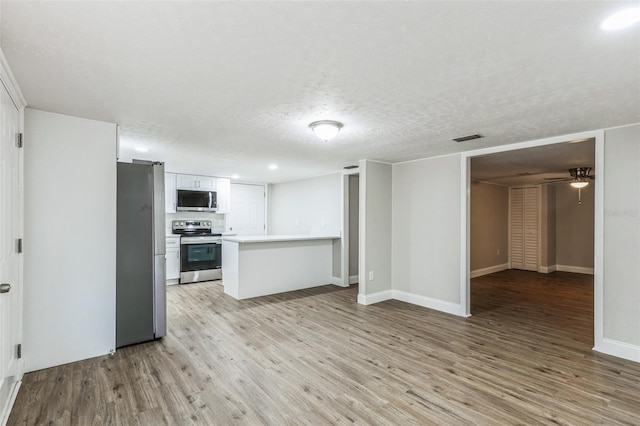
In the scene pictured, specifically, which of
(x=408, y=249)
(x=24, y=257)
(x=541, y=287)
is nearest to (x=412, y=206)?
(x=408, y=249)

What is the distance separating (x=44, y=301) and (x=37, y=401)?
791 mm

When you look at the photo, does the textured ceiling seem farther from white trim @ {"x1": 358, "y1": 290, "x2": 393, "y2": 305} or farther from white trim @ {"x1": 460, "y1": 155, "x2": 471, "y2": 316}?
white trim @ {"x1": 358, "y1": 290, "x2": 393, "y2": 305}

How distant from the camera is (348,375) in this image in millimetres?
2602

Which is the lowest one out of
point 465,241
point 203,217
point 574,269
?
point 574,269

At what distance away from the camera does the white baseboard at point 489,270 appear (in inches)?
273

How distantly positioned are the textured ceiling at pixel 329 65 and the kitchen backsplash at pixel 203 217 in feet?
12.0

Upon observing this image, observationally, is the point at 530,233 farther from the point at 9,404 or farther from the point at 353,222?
the point at 9,404

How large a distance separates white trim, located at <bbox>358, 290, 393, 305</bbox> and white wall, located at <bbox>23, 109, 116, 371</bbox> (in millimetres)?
3162

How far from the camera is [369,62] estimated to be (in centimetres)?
181

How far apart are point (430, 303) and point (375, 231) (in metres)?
1.32

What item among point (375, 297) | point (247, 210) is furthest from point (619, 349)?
point (247, 210)

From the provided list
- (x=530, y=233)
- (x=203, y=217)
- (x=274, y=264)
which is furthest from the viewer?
(x=530, y=233)

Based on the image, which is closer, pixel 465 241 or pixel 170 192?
pixel 465 241

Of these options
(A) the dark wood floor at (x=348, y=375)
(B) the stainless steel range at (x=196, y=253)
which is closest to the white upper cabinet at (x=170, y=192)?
(B) the stainless steel range at (x=196, y=253)
